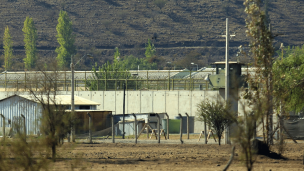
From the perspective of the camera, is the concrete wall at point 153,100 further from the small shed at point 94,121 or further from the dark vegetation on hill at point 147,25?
the dark vegetation on hill at point 147,25

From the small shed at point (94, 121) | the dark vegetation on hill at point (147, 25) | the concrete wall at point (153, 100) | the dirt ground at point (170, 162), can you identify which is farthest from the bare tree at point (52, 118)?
A: the dark vegetation on hill at point (147, 25)

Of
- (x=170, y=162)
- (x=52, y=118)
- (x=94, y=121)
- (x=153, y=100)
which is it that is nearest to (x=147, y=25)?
(x=153, y=100)

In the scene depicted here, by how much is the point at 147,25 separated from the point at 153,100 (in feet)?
378

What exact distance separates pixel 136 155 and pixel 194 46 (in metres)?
132

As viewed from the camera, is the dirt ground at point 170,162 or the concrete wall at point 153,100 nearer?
the dirt ground at point 170,162

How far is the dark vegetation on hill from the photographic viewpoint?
149375 millimetres

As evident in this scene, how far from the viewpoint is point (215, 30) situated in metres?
157

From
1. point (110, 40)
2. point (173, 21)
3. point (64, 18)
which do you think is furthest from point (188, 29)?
point (64, 18)

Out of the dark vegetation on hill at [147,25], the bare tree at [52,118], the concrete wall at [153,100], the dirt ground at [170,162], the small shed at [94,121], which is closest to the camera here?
the dirt ground at [170,162]

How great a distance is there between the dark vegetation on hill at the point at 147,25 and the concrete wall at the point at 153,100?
273ft

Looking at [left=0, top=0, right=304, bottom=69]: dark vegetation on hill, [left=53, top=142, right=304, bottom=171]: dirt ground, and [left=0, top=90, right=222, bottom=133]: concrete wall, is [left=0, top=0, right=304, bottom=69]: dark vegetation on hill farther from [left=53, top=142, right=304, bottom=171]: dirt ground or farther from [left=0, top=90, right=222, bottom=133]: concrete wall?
[left=53, top=142, right=304, bottom=171]: dirt ground

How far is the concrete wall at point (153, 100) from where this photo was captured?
150 feet

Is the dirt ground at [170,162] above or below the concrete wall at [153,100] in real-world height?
below

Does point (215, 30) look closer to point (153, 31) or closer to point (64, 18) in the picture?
point (153, 31)
